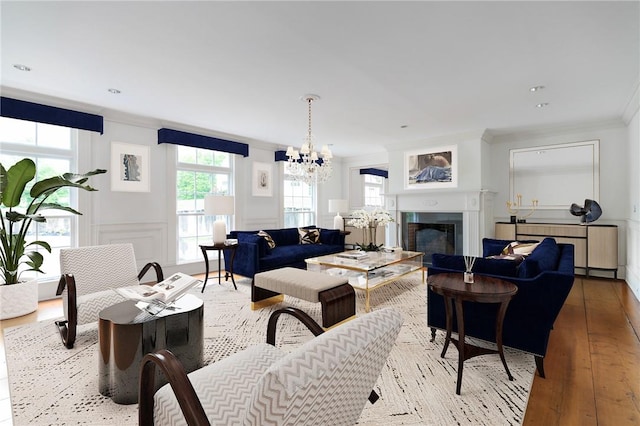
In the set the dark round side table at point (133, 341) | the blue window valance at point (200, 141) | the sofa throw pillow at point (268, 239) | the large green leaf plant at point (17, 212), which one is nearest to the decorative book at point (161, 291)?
the dark round side table at point (133, 341)

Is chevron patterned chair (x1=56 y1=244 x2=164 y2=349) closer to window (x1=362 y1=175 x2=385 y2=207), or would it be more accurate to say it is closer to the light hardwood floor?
the light hardwood floor

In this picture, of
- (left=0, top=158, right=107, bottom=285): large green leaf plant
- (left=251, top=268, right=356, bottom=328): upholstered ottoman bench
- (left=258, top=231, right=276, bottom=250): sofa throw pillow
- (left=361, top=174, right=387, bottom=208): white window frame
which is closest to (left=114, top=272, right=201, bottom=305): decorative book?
(left=251, top=268, right=356, bottom=328): upholstered ottoman bench

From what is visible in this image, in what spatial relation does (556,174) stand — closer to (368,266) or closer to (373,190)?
(368,266)

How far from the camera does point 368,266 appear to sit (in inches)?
144

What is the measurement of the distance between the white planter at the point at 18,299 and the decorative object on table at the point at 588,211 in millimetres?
7535

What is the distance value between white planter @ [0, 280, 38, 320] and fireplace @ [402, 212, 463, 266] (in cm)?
580

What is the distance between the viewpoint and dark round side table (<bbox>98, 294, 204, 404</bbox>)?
186 cm

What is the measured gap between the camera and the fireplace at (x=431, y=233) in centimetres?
585

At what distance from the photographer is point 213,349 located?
2564 millimetres

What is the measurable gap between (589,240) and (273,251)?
4.90m

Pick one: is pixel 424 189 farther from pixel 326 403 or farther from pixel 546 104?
pixel 326 403

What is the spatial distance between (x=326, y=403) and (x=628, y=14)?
10.4 feet

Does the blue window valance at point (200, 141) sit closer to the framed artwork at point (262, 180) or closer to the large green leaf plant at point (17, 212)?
the framed artwork at point (262, 180)

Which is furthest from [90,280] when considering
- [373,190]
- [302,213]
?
[373,190]
